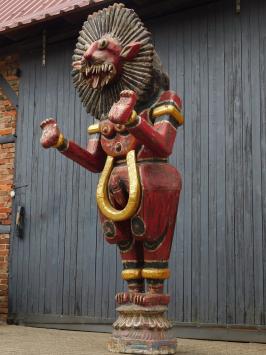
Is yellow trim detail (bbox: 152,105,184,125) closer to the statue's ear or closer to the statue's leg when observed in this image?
the statue's ear

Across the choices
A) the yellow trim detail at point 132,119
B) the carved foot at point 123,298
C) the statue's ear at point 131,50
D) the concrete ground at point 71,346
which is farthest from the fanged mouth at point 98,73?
the concrete ground at point 71,346

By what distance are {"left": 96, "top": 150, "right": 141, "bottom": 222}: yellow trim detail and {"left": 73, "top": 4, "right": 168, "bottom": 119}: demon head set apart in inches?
15.9

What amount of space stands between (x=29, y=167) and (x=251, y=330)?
10.0ft

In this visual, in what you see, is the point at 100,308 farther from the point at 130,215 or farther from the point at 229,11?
the point at 229,11

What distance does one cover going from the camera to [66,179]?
6090mm

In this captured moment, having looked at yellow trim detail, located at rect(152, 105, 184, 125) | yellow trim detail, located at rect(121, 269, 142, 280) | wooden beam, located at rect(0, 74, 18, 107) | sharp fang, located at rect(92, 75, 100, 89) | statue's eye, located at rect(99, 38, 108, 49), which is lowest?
yellow trim detail, located at rect(121, 269, 142, 280)

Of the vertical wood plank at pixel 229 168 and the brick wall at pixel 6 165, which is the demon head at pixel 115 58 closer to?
the vertical wood plank at pixel 229 168

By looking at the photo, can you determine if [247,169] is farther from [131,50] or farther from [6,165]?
[6,165]

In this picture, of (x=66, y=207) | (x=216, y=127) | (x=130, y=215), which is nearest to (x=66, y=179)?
(x=66, y=207)

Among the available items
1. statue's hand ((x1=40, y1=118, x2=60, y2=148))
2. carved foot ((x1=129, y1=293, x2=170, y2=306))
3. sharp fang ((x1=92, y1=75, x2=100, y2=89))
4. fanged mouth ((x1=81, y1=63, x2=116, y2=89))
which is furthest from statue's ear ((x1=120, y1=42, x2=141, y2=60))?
carved foot ((x1=129, y1=293, x2=170, y2=306))

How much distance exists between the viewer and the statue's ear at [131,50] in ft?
12.1

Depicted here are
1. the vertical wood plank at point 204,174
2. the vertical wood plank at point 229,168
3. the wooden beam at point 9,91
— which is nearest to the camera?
the vertical wood plank at point 229,168

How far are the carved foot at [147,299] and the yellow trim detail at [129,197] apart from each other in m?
0.48

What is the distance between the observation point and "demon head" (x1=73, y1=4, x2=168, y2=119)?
3689 mm
